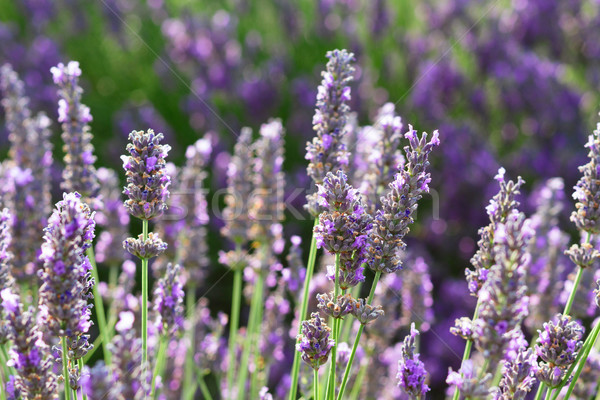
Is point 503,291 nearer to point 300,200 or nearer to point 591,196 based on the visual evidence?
point 591,196

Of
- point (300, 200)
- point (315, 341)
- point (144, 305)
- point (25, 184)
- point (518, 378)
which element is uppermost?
point (300, 200)

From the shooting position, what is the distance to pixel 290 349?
145 inches

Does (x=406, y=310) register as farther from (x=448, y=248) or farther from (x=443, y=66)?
(x=443, y=66)

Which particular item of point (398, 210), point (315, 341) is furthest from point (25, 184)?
point (398, 210)

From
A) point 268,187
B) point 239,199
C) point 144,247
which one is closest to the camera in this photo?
point 144,247

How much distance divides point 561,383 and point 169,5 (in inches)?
235

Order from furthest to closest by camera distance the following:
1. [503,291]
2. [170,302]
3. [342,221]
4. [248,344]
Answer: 1. [248,344]
2. [170,302]
3. [342,221]
4. [503,291]

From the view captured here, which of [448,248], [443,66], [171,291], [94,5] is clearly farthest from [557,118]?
[94,5]

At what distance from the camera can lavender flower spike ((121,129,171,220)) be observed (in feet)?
4.76

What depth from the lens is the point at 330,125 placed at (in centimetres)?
180

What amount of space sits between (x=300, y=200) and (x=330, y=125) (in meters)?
2.55

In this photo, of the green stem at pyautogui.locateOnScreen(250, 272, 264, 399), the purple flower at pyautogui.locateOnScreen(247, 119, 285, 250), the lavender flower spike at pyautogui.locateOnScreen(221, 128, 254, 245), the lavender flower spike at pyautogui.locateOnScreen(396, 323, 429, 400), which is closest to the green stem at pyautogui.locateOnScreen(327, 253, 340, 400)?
the lavender flower spike at pyautogui.locateOnScreen(396, 323, 429, 400)

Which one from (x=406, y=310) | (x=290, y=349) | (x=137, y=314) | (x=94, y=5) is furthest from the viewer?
(x=94, y=5)

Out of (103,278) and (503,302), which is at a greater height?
(103,278)
